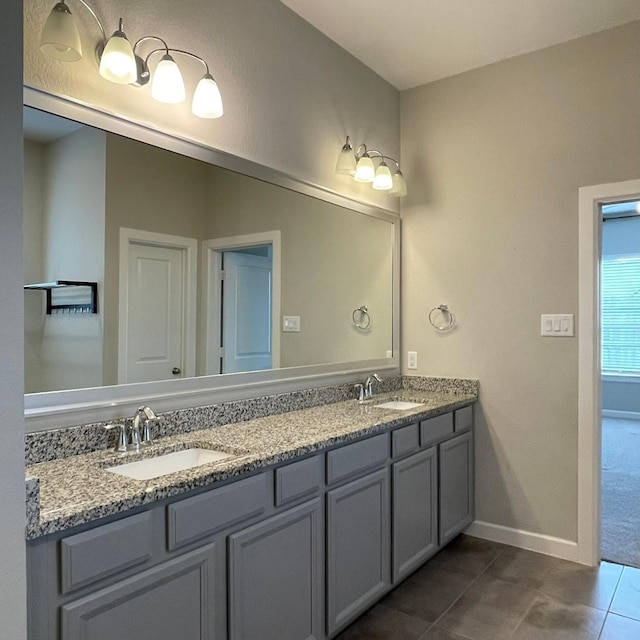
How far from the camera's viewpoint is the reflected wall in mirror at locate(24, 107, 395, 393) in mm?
1640

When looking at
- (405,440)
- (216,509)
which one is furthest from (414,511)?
(216,509)

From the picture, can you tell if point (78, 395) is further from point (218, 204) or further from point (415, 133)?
point (415, 133)

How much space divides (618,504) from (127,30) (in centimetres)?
392

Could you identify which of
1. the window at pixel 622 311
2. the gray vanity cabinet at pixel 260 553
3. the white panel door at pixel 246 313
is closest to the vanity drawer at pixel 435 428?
the gray vanity cabinet at pixel 260 553

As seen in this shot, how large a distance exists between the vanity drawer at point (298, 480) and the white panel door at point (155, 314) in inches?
23.2

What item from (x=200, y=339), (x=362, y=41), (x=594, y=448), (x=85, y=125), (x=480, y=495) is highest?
(x=362, y=41)

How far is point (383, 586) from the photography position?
7.40 feet

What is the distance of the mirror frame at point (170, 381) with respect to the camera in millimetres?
1615

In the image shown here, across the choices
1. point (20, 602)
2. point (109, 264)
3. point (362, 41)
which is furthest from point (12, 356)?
point (362, 41)

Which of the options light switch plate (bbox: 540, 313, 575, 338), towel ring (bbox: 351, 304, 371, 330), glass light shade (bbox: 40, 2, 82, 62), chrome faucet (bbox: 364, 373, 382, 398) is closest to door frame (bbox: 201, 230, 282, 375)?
glass light shade (bbox: 40, 2, 82, 62)

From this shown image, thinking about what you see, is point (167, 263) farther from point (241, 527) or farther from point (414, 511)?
point (414, 511)

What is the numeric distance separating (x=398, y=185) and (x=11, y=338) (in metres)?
2.46

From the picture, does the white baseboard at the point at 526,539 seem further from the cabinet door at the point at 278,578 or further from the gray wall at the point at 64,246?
the gray wall at the point at 64,246

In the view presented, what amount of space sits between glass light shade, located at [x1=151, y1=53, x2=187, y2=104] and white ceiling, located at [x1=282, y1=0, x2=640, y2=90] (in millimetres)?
929
